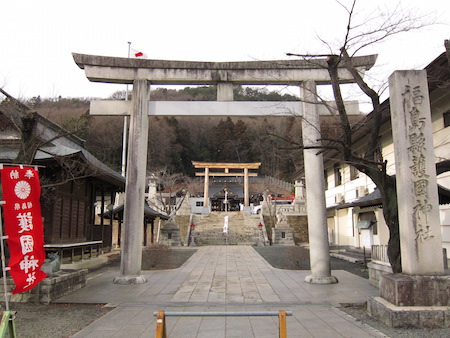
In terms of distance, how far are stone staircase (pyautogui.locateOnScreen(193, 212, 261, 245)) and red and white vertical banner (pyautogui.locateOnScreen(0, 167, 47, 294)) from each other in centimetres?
2199

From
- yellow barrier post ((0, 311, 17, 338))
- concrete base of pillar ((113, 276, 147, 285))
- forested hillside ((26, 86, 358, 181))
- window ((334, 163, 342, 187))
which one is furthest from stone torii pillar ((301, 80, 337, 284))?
forested hillside ((26, 86, 358, 181))

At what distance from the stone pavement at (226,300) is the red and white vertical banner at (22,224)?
1.56m

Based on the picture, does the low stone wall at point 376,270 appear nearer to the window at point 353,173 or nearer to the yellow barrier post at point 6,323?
the yellow barrier post at point 6,323

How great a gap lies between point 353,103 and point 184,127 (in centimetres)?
5400

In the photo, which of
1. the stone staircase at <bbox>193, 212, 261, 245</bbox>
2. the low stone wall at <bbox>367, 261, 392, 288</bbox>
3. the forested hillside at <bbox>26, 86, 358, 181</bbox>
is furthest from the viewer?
the forested hillside at <bbox>26, 86, 358, 181</bbox>

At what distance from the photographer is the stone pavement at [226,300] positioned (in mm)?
5348

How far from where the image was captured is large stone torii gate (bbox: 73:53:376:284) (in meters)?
9.37

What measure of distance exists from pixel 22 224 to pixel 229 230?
83.9ft

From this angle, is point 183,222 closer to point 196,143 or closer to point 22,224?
point 22,224

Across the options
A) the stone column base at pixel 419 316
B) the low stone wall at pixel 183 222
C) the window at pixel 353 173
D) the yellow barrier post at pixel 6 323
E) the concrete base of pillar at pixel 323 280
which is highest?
the window at pixel 353 173

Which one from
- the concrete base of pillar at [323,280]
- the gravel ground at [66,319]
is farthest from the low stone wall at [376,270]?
the gravel ground at [66,319]

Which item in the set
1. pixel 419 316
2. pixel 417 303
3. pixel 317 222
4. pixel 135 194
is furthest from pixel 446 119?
pixel 135 194

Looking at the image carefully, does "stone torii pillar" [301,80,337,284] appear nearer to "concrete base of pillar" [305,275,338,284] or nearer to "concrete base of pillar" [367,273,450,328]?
"concrete base of pillar" [305,275,338,284]

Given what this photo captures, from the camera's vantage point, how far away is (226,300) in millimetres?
7566
